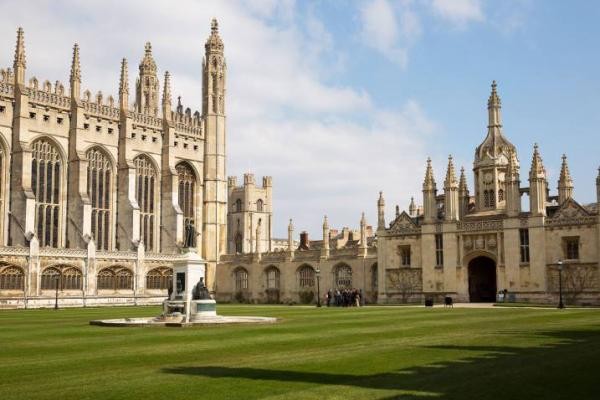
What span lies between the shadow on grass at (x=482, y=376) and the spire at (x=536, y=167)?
3500 cm

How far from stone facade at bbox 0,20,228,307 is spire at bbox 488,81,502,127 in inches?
953

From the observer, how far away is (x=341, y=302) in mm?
50281

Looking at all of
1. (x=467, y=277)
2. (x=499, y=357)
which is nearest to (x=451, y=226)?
(x=467, y=277)

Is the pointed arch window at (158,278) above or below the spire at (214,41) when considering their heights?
below

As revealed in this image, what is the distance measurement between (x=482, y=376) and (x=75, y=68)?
58014 mm

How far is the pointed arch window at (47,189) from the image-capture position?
198 ft

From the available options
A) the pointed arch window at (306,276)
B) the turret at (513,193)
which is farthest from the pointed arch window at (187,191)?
the turret at (513,193)

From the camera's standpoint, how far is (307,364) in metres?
13.7

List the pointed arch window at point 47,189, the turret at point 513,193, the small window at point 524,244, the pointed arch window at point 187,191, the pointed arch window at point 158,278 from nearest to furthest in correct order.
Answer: the small window at point 524,244 < the turret at point 513,193 < the pointed arch window at point 47,189 < the pointed arch window at point 158,278 < the pointed arch window at point 187,191

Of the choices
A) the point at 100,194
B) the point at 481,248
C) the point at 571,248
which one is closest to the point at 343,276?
the point at 481,248

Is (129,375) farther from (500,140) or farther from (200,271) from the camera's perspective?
(500,140)

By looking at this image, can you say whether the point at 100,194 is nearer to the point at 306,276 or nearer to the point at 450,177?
the point at 306,276

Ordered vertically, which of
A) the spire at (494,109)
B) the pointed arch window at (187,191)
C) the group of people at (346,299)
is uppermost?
the spire at (494,109)

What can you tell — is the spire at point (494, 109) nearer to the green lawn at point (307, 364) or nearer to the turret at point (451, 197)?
the turret at point (451, 197)
